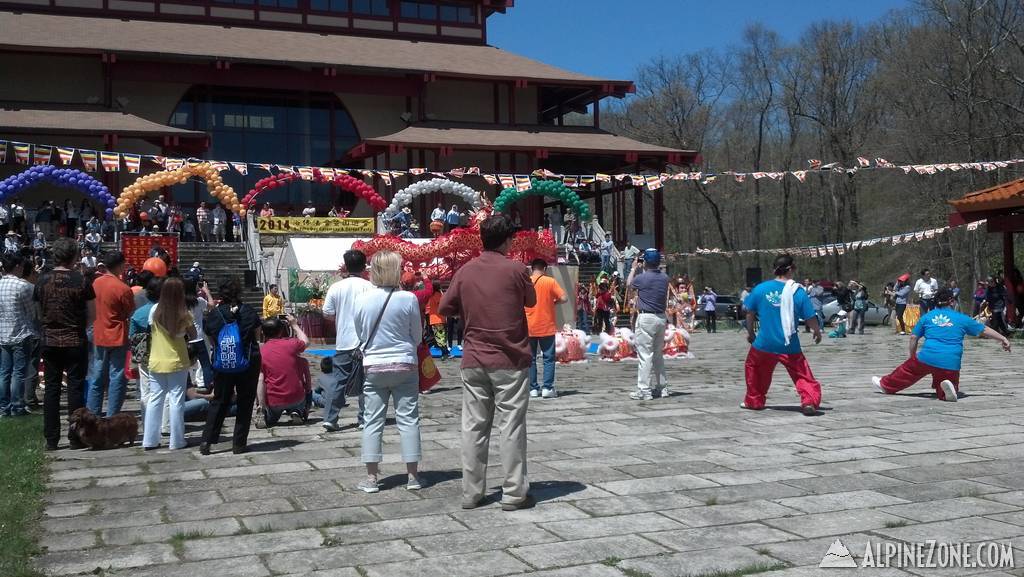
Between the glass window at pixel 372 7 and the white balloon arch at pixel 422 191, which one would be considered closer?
the white balloon arch at pixel 422 191

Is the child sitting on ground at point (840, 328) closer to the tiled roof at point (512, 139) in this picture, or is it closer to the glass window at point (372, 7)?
the tiled roof at point (512, 139)

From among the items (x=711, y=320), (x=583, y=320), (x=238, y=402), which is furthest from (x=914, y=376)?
(x=711, y=320)

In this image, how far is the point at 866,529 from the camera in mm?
5020

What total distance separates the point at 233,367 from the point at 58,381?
5.72ft

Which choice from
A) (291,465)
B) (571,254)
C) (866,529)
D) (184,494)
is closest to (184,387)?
(291,465)

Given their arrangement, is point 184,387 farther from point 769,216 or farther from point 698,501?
point 769,216

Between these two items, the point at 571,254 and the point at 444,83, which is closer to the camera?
the point at 571,254

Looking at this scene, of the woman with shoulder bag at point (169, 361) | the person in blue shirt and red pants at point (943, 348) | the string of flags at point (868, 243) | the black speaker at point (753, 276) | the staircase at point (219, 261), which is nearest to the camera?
the woman with shoulder bag at point (169, 361)

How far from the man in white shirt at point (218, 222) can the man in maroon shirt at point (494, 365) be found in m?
21.2

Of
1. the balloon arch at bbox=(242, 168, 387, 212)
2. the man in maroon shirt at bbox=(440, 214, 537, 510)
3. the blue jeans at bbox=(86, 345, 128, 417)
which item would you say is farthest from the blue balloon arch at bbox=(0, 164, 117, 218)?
the man in maroon shirt at bbox=(440, 214, 537, 510)

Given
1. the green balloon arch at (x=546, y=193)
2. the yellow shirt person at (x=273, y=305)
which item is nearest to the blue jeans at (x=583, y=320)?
the green balloon arch at (x=546, y=193)

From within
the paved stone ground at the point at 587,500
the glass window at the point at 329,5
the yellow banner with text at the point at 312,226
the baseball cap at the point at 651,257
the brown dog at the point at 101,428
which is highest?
the glass window at the point at 329,5

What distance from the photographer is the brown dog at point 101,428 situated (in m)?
7.92

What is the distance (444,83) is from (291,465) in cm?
2826
